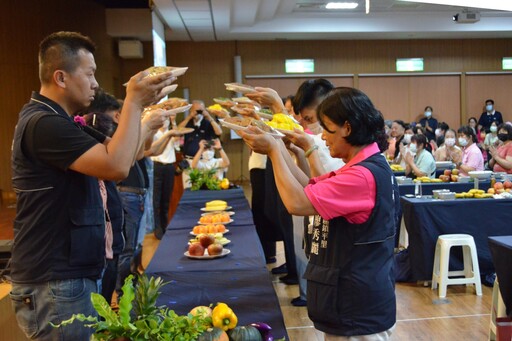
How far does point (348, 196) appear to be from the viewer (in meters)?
1.57

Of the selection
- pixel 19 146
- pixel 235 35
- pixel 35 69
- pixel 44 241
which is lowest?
pixel 44 241

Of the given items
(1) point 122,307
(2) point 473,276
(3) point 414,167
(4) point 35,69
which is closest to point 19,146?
(1) point 122,307

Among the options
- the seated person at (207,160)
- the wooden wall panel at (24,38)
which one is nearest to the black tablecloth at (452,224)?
the seated person at (207,160)

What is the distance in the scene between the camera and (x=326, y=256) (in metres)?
1.65

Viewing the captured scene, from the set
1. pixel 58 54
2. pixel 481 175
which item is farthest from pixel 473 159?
pixel 58 54

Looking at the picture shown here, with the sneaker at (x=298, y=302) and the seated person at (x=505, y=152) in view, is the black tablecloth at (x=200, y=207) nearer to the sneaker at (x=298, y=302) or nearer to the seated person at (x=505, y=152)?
the sneaker at (x=298, y=302)

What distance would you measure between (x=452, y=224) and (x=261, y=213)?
182 centimetres

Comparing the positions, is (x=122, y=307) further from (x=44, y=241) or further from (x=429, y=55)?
(x=429, y=55)

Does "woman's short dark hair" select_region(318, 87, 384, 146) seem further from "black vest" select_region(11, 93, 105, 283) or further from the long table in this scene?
"black vest" select_region(11, 93, 105, 283)

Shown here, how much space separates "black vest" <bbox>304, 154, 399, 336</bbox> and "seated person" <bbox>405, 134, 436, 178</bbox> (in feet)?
16.1

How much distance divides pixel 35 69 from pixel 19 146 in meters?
10.5

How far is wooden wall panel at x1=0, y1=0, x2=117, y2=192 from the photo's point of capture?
10.7 meters

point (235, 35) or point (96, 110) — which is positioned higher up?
point (235, 35)

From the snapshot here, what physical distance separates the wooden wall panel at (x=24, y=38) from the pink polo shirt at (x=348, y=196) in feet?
34.6
